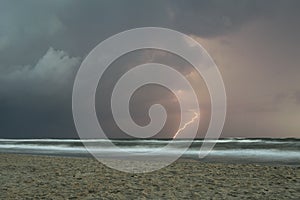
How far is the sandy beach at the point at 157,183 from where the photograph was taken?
11398mm

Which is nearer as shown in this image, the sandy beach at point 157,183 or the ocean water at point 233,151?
the sandy beach at point 157,183

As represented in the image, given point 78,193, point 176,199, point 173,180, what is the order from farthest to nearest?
1. point 173,180
2. point 78,193
3. point 176,199

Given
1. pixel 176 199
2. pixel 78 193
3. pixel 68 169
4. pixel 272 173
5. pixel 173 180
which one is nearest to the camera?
pixel 176 199

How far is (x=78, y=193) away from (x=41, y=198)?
118 centimetres

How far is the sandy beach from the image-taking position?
37.4 ft

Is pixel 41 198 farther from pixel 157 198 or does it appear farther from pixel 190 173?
pixel 190 173

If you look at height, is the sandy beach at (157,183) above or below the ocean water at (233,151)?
below

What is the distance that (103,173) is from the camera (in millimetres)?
16141

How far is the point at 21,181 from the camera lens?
1459 centimetres

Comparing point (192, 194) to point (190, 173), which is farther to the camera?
point (190, 173)

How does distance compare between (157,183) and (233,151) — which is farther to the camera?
(233,151)

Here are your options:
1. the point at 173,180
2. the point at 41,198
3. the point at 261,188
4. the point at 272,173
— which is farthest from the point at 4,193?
the point at 272,173

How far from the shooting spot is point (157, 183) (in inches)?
524

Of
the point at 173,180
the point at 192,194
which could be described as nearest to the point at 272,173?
the point at 173,180
